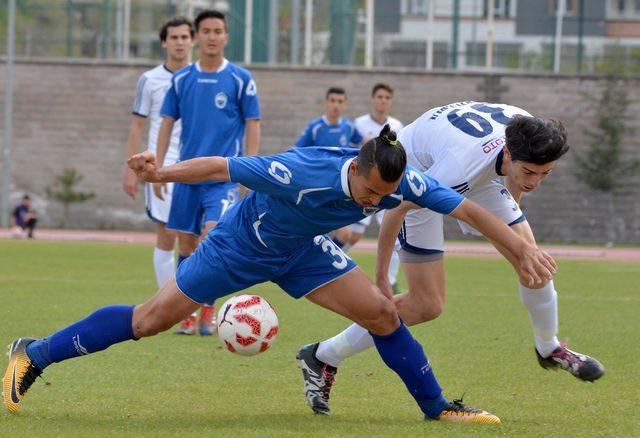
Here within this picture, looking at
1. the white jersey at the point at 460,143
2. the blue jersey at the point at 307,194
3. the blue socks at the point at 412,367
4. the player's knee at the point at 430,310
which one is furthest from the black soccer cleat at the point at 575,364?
the blue jersey at the point at 307,194

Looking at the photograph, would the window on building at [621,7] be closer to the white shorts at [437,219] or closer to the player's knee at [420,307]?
the white shorts at [437,219]

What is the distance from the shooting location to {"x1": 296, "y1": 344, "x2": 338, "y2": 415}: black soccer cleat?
6133 mm

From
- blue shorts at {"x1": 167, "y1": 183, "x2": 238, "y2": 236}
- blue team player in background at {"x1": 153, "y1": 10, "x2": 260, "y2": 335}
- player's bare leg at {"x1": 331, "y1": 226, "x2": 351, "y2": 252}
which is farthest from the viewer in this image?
player's bare leg at {"x1": 331, "y1": 226, "x2": 351, "y2": 252}

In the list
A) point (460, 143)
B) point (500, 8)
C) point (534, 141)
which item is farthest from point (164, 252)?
point (500, 8)

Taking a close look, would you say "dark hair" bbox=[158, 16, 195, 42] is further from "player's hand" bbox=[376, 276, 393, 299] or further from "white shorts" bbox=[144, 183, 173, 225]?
"player's hand" bbox=[376, 276, 393, 299]

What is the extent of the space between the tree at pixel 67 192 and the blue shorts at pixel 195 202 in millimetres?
19291

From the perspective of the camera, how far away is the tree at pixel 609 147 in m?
26.1

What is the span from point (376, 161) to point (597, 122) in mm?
22351

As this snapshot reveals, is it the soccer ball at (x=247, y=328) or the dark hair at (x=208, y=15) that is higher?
the dark hair at (x=208, y=15)

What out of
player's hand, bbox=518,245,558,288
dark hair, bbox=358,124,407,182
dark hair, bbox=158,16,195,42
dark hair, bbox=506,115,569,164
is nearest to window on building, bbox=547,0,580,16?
dark hair, bbox=158,16,195,42

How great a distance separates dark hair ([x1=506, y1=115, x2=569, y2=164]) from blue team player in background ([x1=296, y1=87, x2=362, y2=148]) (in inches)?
364

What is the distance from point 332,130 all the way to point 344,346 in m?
9.21

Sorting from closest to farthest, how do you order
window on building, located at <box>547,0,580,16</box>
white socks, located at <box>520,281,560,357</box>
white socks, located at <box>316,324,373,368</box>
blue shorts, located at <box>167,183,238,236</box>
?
white socks, located at <box>316,324,373,368</box>
white socks, located at <box>520,281,560,357</box>
blue shorts, located at <box>167,183,238,236</box>
window on building, located at <box>547,0,580,16</box>

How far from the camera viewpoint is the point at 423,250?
6.86 metres
